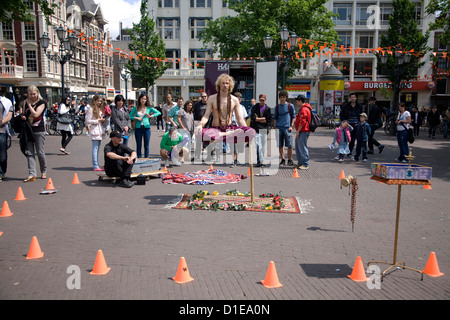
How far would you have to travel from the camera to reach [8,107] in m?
9.10

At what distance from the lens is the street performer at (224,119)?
6.91 m

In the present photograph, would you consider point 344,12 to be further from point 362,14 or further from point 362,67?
point 362,67

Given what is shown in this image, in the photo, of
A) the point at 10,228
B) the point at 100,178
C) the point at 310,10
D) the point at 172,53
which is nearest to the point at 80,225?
the point at 10,228

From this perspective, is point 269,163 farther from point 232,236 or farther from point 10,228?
point 10,228

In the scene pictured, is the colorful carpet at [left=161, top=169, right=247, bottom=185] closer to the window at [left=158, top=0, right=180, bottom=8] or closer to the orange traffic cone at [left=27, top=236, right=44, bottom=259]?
the orange traffic cone at [left=27, top=236, right=44, bottom=259]

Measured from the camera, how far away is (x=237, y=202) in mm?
7211

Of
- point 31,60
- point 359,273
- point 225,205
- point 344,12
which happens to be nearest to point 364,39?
point 344,12

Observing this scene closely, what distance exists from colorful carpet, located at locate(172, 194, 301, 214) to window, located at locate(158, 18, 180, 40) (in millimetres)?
43103

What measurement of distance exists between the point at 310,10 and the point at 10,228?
31871mm

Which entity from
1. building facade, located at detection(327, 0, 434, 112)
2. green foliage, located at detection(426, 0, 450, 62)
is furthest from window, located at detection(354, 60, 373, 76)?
green foliage, located at detection(426, 0, 450, 62)

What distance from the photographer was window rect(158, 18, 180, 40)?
47.3m

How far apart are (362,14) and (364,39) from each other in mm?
2834

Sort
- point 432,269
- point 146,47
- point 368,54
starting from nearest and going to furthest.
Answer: point 432,269
point 146,47
point 368,54

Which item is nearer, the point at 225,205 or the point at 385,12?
the point at 225,205
